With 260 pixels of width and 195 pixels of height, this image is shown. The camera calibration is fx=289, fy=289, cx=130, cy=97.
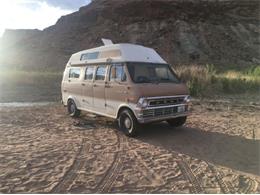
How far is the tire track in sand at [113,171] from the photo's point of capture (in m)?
5.04

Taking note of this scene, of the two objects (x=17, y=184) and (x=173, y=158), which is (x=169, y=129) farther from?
(x=17, y=184)

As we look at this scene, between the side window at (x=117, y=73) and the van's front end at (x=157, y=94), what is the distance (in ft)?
0.83

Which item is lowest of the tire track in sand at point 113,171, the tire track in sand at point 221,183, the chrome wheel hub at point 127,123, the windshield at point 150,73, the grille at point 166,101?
the tire track in sand at point 221,183

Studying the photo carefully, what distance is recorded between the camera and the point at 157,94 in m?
8.01

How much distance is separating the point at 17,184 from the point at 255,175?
14.7 feet

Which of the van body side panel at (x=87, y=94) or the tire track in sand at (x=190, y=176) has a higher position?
the van body side panel at (x=87, y=94)

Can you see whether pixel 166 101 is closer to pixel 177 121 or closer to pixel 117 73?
pixel 177 121

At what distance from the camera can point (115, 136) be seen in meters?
8.45

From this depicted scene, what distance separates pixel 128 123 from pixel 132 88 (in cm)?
109

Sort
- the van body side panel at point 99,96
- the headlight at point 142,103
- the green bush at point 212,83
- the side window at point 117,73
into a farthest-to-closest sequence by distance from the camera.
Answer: the green bush at point 212,83 < the van body side panel at point 99,96 < the side window at point 117,73 < the headlight at point 142,103

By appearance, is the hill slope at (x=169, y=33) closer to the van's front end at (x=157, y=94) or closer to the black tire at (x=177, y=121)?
the black tire at (x=177, y=121)

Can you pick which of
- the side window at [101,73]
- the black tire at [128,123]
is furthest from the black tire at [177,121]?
the side window at [101,73]

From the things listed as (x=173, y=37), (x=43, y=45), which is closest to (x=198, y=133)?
(x=173, y=37)

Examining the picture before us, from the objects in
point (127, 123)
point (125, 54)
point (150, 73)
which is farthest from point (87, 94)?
point (150, 73)
